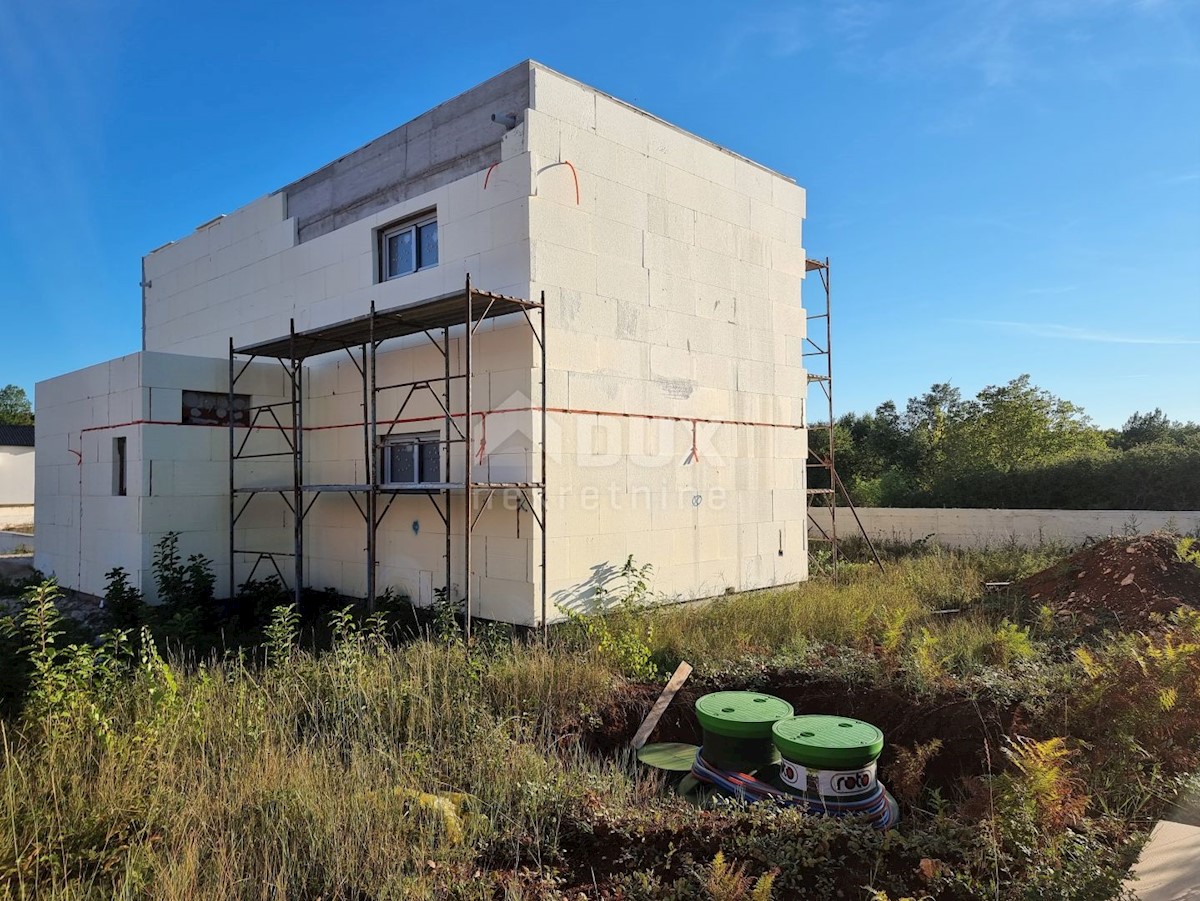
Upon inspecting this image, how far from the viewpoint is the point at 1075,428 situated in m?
23.5

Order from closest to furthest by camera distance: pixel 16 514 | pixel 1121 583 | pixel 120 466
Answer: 1. pixel 1121 583
2. pixel 120 466
3. pixel 16 514

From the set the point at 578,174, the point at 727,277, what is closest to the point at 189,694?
the point at 578,174

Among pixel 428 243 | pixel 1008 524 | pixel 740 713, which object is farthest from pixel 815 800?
pixel 1008 524

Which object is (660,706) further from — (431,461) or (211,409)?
(211,409)

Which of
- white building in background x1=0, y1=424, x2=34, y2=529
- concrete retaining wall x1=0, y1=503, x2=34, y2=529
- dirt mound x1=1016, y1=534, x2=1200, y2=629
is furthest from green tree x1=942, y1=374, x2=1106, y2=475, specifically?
white building in background x1=0, y1=424, x2=34, y2=529

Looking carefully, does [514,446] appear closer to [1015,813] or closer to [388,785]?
[388,785]

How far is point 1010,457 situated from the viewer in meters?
22.0

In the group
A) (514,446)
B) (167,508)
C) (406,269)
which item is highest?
(406,269)

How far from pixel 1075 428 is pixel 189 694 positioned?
83.9ft

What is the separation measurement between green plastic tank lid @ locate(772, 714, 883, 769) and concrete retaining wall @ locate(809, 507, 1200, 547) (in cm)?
1158

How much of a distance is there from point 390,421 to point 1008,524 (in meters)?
11.8

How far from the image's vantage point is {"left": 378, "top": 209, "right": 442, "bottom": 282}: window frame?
9.53 m

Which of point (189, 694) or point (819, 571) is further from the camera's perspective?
point (819, 571)

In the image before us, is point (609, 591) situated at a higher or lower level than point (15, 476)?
lower
